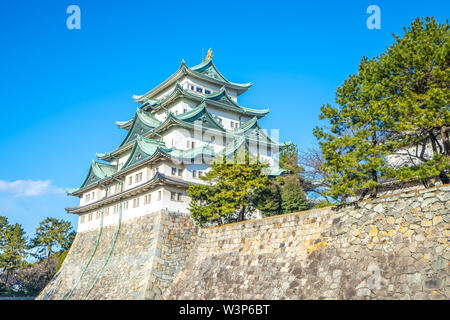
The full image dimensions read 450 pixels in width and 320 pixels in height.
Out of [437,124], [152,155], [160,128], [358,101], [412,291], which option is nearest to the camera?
[412,291]

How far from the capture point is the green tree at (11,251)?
141ft

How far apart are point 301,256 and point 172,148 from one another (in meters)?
16.6

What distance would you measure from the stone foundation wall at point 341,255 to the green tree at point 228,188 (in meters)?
2.78

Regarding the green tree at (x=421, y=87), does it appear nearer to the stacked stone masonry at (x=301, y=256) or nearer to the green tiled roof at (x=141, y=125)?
the stacked stone masonry at (x=301, y=256)

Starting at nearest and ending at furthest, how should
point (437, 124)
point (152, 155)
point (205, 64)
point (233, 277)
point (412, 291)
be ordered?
1. point (412, 291)
2. point (437, 124)
3. point (233, 277)
4. point (152, 155)
5. point (205, 64)

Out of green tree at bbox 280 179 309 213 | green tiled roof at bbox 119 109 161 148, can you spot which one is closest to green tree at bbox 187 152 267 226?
green tree at bbox 280 179 309 213

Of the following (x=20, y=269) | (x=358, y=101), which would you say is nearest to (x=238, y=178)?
(x=358, y=101)

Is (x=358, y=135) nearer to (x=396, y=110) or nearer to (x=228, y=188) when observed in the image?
(x=396, y=110)

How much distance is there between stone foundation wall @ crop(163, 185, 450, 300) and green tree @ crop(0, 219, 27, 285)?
3031 centimetres

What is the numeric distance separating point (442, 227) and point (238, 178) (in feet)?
45.3

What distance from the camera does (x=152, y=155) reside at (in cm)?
2905

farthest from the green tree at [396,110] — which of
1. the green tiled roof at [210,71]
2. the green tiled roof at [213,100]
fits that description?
the green tiled roof at [210,71]

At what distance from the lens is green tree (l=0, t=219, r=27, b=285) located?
4286cm
